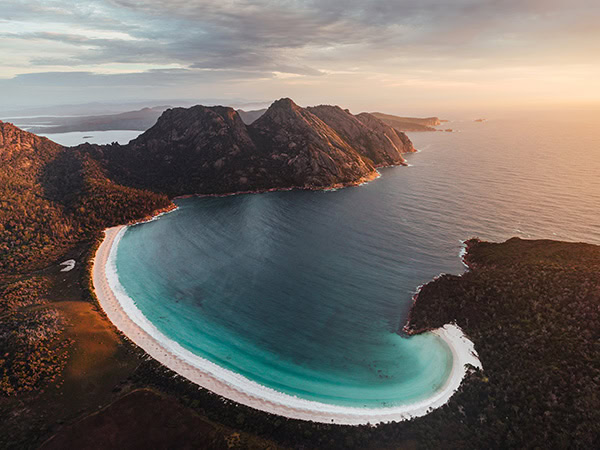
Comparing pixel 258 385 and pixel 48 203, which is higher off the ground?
pixel 48 203

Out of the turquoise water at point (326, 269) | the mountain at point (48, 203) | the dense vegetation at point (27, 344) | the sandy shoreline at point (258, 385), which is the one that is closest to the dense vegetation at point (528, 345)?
the sandy shoreline at point (258, 385)

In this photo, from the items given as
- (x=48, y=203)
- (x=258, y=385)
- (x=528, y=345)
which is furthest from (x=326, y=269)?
(x=48, y=203)

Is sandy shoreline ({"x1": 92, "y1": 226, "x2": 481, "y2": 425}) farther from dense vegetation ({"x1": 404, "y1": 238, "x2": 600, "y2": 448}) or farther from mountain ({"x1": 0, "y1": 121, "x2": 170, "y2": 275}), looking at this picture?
mountain ({"x1": 0, "y1": 121, "x2": 170, "y2": 275})

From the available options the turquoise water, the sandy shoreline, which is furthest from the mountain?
the sandy shoreline

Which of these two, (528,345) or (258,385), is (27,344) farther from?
(528,345)

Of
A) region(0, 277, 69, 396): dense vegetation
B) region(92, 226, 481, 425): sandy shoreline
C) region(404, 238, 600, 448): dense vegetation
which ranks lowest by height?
region(92, 226, 481, 425): sandy shoreline

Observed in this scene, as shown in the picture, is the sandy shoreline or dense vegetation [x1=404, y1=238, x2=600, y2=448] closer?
dense vegetation [x1=404, y1=238, x2=600, y2=448]

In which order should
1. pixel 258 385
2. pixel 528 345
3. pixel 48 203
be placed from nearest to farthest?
pixel 528 345 < pixel 258 385 < pixel 48 203

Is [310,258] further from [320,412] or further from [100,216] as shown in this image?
[100,216]
